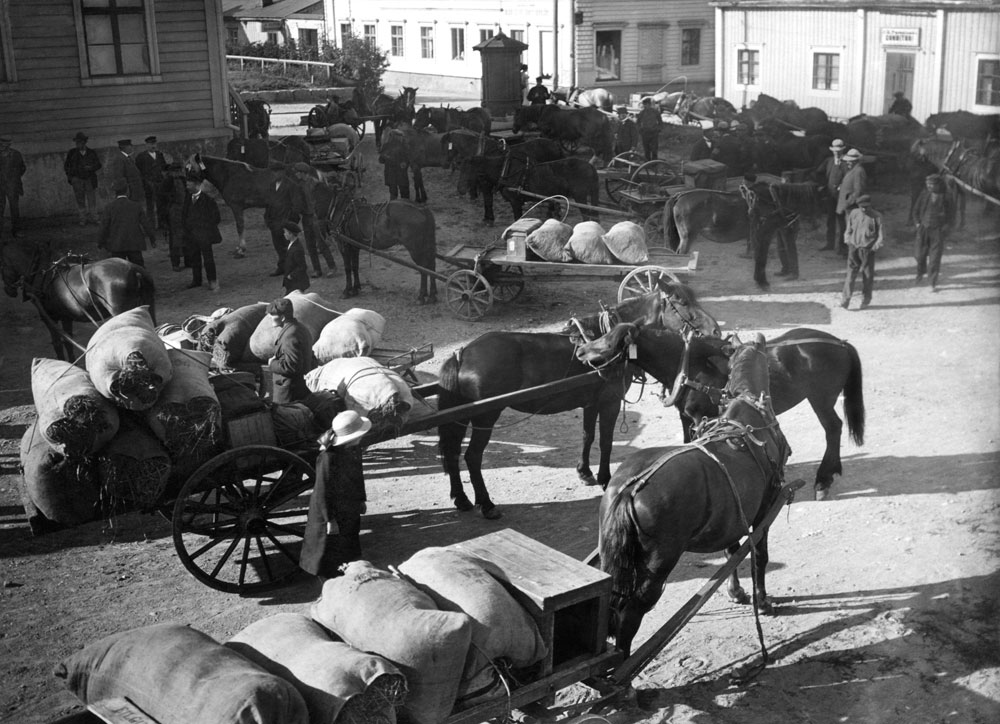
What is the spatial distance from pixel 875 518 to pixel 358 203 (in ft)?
31.7

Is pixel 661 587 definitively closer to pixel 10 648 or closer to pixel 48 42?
pixel 10 648

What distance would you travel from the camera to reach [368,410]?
8016 mm

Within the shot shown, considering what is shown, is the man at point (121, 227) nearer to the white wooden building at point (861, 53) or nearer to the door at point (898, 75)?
the white wooden building at point (861, 53)

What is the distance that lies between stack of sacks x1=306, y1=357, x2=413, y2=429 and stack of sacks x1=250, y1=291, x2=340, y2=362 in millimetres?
1069

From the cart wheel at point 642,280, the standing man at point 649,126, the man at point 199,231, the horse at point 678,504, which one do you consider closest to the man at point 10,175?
the man at point 199,231

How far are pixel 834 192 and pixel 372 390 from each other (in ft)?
39.2

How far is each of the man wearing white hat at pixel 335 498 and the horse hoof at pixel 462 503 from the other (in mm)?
1605

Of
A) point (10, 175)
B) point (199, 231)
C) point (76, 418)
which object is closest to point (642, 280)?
point (199, 231)

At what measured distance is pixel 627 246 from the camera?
13.8 m

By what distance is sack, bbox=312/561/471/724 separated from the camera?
475 cm

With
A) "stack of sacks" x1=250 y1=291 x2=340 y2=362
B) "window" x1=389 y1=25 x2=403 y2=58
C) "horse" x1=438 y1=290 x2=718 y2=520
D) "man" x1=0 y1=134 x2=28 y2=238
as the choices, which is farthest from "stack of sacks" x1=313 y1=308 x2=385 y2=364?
"window" x1=389 y1=25 x2=403 y2=58

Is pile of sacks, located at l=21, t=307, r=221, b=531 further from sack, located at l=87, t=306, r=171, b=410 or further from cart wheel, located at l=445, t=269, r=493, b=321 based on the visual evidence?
cart wheel, located at l=445, t=269, r=493, b=321

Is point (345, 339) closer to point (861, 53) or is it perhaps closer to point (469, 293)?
point (469, 293)

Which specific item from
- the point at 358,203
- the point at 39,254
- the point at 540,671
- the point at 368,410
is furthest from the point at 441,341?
the point at 540,671
